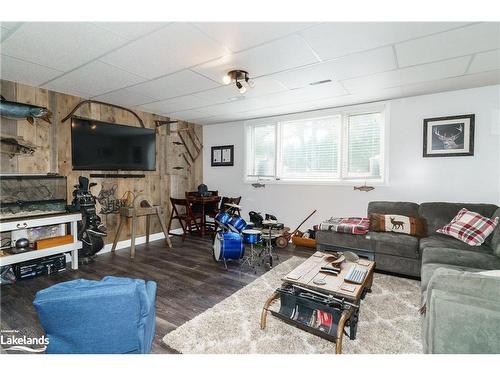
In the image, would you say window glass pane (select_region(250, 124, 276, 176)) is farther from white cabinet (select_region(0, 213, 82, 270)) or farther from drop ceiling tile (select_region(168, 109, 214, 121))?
white cabinet (select_region(0, 213, 82, 270))

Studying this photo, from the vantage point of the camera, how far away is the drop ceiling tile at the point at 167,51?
2.00m

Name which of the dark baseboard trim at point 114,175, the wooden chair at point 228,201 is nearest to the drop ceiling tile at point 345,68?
the wooden chair at point 228,201

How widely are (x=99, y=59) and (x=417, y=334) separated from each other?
358 centimetres

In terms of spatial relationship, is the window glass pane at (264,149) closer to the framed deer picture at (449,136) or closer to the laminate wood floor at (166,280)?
the laminate wood floor at (166,280)

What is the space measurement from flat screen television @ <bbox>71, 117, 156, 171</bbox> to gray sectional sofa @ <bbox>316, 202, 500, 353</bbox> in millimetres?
3192

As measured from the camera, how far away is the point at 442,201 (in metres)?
3.50

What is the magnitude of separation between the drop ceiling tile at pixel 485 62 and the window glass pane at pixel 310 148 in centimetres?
182

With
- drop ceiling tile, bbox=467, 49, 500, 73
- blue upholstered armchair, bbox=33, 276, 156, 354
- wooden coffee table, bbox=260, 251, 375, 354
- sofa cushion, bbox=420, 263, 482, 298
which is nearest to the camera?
blue upholstered armchair, bbox=33, 276, 156, 354

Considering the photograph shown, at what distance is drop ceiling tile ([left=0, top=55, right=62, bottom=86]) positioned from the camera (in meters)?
2.50

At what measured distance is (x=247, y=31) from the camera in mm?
1935

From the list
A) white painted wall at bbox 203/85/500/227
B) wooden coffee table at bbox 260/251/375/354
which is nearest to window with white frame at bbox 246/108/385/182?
white painted wall at bbox 203/85/500/227
